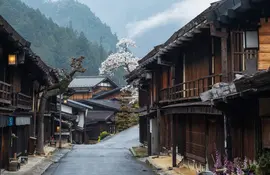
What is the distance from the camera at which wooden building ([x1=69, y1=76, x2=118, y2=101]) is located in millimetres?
88562

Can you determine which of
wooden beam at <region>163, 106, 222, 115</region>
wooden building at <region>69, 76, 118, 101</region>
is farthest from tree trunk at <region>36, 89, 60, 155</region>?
wooden building at <region>69, 76, 118, 101</region>

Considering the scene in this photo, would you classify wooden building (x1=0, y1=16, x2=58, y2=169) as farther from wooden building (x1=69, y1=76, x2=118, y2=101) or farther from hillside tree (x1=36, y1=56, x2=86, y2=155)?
wooden building (x1=69, y1=76, x2=118, y2=101)

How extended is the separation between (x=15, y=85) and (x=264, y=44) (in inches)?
643

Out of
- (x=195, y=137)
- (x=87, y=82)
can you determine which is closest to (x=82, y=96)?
(x=87, y=82)

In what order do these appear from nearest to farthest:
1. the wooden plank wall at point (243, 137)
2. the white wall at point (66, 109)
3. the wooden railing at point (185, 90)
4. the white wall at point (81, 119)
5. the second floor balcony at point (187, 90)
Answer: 1. the wooden plank wall at point (243, 137)
2. the second floor balcony at point (187, 90)
3. the wooden railing at point (185, 90)
4. the white wall at point (66, 109)
5. the white wall at point (81, 119)

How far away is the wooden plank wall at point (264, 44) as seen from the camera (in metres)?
14.9

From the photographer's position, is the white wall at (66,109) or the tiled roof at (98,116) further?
the tiled roof at (98,116)

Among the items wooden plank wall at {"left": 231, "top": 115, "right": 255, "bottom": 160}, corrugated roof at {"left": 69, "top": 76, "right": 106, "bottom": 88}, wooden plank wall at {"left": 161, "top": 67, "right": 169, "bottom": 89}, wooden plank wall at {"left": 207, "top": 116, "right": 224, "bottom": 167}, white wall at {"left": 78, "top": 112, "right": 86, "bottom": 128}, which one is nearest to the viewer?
wooden plank wall at {"left": 231, "top": 115, "right": 255, "bottom": 160}

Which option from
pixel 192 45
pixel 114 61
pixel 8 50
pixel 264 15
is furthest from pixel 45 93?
pixel 114 61

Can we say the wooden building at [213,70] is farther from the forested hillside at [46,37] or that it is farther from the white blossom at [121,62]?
the forested hillside at [46,37]

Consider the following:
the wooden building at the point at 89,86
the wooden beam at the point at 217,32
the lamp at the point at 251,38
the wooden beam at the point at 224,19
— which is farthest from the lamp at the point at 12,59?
Answer: the wooden building at the point at 89,86

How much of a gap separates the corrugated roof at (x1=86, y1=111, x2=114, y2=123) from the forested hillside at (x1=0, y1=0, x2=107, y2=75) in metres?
44.0

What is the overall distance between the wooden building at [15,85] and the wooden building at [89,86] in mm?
53462

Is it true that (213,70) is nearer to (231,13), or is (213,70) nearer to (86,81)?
(231,13)
